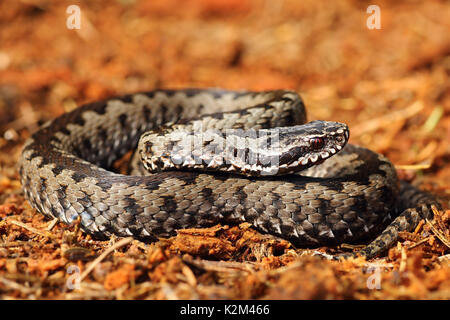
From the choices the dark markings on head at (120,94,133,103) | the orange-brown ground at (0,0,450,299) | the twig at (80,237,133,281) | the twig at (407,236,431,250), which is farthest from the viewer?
the dark markings on head at (120,94,133,103)

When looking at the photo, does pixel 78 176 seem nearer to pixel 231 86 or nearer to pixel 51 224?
pixel 51 224

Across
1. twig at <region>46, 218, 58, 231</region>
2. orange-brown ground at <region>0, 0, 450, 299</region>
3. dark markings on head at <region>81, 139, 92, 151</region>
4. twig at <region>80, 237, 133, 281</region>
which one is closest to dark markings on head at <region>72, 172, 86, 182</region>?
twig at <region>46, 218, 58, 231</region>

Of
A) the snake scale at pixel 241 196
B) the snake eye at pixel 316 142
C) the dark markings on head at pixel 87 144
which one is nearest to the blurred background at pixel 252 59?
the dark markings on head at pixel 87 144

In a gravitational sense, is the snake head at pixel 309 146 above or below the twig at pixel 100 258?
above

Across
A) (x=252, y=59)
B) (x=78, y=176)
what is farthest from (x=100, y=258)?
(x=252, y=59)

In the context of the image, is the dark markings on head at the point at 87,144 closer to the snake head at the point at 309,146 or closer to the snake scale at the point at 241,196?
the snake scale at the point at 241,196

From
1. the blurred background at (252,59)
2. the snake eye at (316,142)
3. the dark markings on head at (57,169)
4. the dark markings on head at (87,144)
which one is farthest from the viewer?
the blurred background at (252,59)

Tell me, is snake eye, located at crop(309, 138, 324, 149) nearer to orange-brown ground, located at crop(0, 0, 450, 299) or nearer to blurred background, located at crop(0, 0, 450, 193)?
orange-brown ground, located at crop(0, 0, 450, 299)
